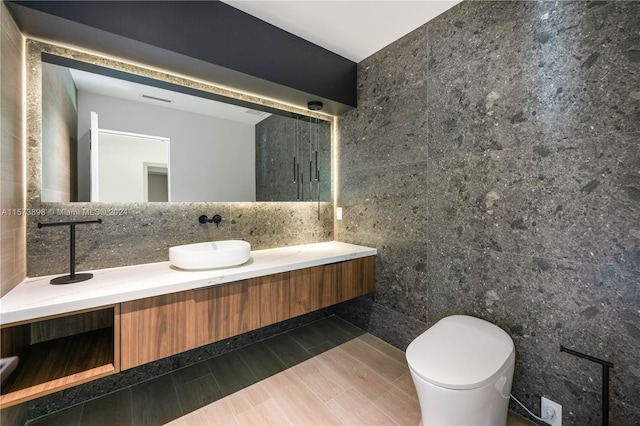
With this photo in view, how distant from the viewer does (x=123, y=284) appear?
136 centimetres

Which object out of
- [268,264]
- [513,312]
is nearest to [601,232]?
[513,312]

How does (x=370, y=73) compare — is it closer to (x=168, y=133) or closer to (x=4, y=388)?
(x=168, y=133)

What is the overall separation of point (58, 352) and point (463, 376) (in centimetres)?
204

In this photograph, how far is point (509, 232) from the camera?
1.54 metres

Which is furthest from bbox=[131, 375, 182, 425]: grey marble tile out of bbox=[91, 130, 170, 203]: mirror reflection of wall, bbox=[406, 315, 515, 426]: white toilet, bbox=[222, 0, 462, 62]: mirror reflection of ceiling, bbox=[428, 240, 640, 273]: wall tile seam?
bbox=[222, 0, 462, 62]: mirror reflection of ceiling

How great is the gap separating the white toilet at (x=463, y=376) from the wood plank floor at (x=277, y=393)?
0.46 meters

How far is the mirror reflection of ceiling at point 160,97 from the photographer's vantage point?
5.41ft

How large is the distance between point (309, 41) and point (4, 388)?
267cm

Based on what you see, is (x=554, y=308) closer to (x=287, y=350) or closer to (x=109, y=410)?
(x=287, y=350)

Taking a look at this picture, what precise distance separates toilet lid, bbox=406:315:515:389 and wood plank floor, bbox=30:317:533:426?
535 millimetres

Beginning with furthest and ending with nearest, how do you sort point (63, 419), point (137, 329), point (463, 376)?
point (63, 419), point (137, 329), point (463, 376)

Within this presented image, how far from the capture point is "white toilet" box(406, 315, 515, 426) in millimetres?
1110

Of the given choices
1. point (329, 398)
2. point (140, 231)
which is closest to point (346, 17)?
point (140, 231)

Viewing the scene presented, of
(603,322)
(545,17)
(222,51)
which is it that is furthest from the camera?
(222,51)
